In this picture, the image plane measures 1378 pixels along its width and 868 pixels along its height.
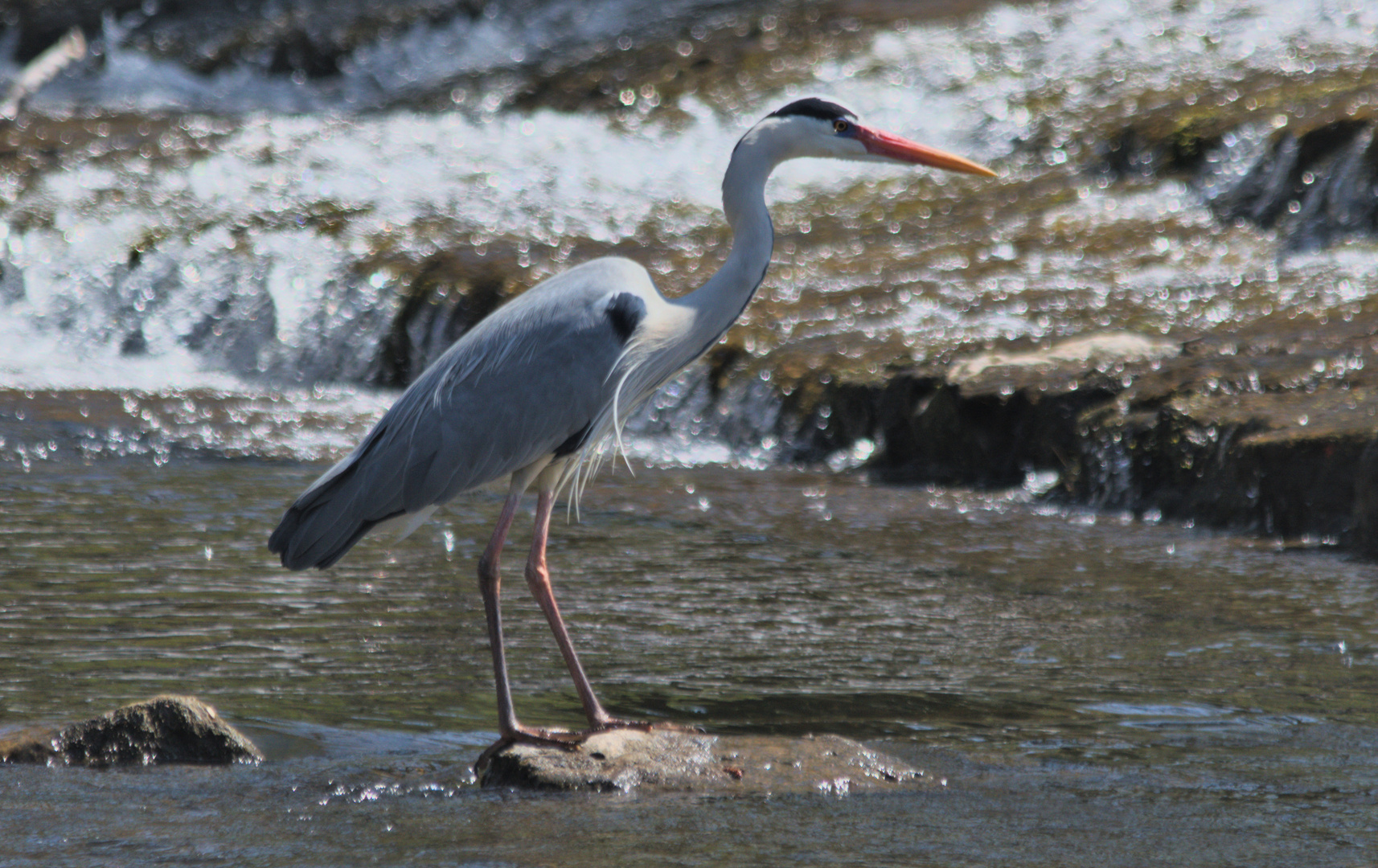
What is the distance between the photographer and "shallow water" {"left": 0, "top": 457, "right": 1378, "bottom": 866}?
3662mm

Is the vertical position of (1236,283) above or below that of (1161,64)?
below

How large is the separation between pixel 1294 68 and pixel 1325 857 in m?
12.5

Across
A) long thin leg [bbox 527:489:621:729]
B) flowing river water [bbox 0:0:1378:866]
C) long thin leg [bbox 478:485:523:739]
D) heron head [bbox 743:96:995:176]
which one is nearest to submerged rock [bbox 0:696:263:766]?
flowing river water [bbox 0:0:1378:866]

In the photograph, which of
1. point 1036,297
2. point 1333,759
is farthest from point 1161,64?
point 1333,759

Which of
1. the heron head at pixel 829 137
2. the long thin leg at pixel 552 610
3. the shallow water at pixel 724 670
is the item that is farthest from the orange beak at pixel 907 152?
the shallow water at pixel 724 670

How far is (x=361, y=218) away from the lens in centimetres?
1414

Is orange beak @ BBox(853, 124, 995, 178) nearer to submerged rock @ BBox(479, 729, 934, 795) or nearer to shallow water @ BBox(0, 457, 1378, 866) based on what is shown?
shallow water @ BBox(0, 457, 1378, 866)

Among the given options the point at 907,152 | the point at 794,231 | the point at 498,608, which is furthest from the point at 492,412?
the point at 794,231

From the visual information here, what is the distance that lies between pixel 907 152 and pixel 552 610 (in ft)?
6.10

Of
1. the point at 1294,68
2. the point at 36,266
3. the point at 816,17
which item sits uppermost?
the point at 816,17

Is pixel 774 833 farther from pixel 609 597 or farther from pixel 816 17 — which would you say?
pixel 816 17

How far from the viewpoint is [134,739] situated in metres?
4.18

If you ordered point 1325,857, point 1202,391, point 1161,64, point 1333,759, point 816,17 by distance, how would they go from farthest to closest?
point 816,17 → point 1161,64 → point 1202,391 → point 1333,759 → point 1325,857

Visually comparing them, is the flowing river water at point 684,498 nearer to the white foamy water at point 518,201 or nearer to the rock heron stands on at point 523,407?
the white foamy water at point 518,201
